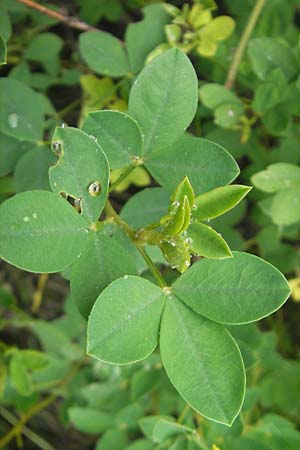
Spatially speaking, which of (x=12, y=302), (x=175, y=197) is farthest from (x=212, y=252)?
(x=12, y=302)

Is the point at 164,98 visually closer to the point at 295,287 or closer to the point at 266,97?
the point at 266,97

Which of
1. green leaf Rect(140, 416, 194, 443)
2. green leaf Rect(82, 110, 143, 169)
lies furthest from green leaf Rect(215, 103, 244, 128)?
green leaf Rect(140, 416, 194, 443)

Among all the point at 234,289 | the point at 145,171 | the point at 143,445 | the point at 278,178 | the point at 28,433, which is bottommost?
the point at 28,433

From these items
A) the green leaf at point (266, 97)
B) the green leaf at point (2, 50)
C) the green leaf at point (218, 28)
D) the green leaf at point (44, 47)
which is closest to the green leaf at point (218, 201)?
the green leaf at point (2, 50)

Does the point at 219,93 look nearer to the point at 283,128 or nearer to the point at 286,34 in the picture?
the point at 283,128

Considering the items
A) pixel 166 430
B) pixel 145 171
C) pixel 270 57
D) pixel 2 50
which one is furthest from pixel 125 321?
pixel 270 57

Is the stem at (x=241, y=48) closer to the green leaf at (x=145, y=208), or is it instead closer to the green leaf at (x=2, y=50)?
the green leaf at (x=145, y=208)
